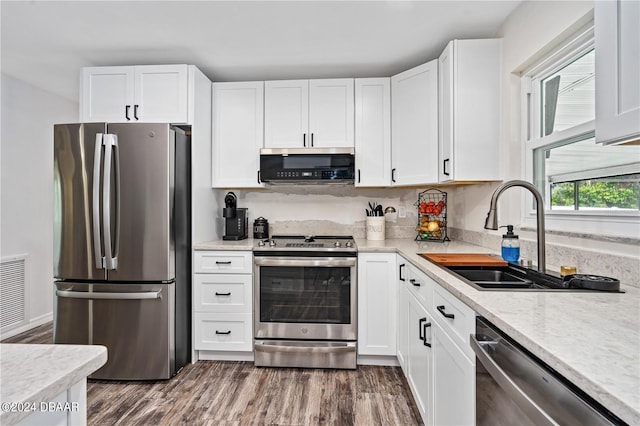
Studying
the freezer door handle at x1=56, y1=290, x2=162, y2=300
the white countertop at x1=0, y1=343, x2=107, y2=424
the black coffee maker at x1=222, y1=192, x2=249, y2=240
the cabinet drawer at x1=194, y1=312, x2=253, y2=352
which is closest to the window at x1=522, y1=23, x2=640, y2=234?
the white countertop at x1=0, y1=343, x2=107, y2=424

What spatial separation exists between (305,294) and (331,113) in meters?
1.54

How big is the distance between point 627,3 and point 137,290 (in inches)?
107

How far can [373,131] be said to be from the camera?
273 cm

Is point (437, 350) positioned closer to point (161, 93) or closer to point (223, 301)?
point (223, 301)

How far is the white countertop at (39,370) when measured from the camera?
0.44 m

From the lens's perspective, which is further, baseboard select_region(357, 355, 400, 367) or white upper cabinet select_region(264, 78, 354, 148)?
white upper cabinet select_region(264, 78, 354, 148)

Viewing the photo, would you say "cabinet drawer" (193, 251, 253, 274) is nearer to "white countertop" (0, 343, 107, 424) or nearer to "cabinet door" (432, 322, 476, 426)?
"cabinet door" (432, 322, 476, 426)

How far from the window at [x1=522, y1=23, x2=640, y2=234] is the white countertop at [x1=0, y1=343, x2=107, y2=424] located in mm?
1750

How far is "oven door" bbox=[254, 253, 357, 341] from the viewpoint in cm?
237

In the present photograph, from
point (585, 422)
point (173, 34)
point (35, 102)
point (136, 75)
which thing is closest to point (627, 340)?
point (585, 422)

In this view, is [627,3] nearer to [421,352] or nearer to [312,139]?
[421,352]

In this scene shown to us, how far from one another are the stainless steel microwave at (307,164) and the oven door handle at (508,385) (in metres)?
1.83

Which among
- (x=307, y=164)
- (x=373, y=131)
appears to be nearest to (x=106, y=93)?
(x=307, y=164)

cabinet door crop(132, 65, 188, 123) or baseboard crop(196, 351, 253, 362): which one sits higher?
cabinet door crop(132, 65, 188, 123)
